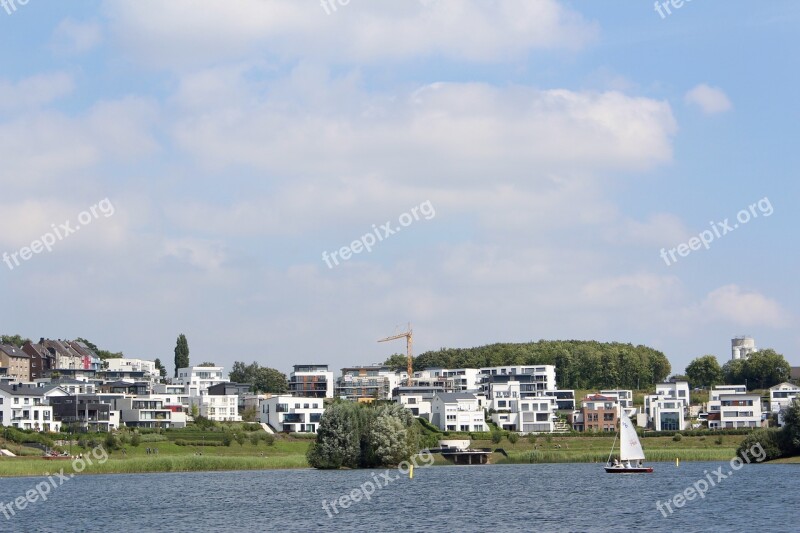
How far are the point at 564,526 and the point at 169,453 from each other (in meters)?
87.7

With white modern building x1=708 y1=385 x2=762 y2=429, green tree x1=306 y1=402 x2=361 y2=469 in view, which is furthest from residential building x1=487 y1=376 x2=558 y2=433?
green tree x1=306 y1=402 x2=361 y2=469

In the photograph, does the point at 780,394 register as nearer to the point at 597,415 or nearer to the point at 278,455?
the point at 597,415

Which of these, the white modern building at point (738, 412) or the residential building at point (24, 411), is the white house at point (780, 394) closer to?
the white modern building at point (738, 412)

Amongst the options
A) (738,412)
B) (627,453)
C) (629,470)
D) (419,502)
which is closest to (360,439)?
(627,453)

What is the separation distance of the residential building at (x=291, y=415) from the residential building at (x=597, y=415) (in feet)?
161

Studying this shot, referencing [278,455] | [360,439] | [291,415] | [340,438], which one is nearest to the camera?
[340,438]

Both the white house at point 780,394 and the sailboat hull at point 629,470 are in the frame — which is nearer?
the sailboat hull at point 629,470

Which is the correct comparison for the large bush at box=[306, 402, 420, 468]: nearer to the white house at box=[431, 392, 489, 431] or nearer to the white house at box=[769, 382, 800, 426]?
the white house at box=[431, 392, 489, 431]

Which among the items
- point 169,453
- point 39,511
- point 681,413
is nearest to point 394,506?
point 39,511

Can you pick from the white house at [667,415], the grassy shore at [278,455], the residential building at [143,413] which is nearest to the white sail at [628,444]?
the grassy shore at [278,455]

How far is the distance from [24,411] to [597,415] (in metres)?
100

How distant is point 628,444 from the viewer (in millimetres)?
108375

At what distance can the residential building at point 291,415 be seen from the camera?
602 feet

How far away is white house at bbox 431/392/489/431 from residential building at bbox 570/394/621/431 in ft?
66.2
